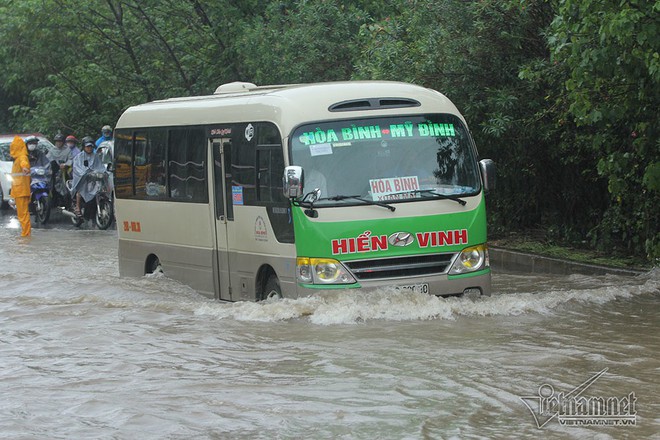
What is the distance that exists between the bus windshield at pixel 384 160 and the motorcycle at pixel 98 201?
12.5m

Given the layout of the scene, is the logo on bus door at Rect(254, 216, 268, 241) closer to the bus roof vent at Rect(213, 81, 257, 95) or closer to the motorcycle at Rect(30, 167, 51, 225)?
the bus roof vent at Rect(213, 81, 257, 95)

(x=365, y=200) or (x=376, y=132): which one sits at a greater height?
(x=376, y=132)

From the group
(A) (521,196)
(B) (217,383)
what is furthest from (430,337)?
(A) (521,196)

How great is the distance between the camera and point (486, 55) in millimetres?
16406

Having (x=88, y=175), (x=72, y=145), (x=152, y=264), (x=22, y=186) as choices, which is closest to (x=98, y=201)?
(x=88, y=175)

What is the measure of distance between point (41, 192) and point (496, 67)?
12316 millimetres

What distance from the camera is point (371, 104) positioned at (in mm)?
11641

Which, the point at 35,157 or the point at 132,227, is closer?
the point at 132,227

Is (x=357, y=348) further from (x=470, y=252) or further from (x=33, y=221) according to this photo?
(x=33, y=221)

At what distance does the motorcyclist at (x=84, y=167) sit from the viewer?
23.4 metres

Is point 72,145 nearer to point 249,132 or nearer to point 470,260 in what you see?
point 249,132

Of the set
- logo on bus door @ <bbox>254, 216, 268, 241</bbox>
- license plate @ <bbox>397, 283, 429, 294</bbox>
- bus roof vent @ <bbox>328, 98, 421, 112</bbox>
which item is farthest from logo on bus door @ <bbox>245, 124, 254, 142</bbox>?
license plate @ <bbox>397, 283, 429, 294</bbox>

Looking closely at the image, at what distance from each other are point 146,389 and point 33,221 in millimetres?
18698

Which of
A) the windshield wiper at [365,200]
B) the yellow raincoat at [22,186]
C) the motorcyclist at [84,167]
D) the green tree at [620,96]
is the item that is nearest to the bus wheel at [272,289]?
the windshield wiper at [365,200]
